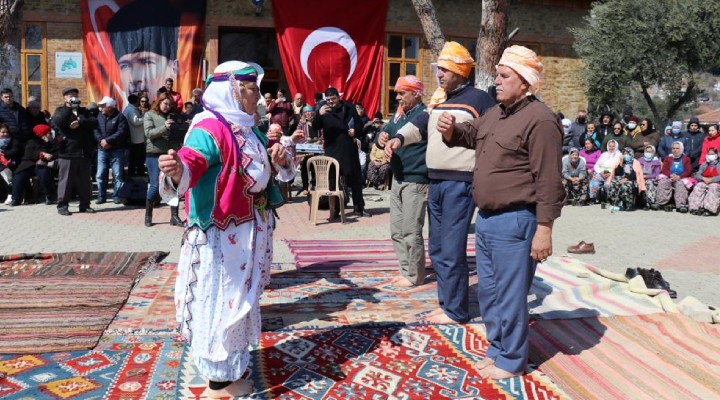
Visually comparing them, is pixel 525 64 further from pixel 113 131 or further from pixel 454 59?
pixel 113 131

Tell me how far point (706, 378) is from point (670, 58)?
16578mm

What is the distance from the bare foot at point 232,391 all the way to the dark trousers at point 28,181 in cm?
919

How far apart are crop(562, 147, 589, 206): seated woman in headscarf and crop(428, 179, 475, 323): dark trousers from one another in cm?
865

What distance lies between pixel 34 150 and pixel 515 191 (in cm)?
1026

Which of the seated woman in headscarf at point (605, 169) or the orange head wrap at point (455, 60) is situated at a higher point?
the orange head wrap at point (455, 60)

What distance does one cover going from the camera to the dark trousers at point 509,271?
4.04 meters

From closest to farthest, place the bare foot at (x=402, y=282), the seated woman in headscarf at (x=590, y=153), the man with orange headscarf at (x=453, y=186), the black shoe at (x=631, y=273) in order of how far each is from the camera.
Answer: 1. the man with orange headscarf at (x=453, y=186)
2. the bare foot at (x=402, y=282)
3. the black shoe at (x=631, y=273)
4. the seated woman in headscarf at (x=590, y=153)

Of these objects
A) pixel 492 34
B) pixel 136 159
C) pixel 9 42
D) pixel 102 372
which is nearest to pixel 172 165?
pixel 102 372

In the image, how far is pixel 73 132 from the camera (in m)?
10.9

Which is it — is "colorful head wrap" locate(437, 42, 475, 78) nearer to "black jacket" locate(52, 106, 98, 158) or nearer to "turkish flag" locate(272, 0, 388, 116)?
"black jacket" locate(52, 106, 98, 158)

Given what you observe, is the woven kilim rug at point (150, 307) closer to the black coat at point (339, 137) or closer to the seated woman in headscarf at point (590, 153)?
the black coat at point (339, 137)

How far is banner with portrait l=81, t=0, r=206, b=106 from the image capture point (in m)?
16.6

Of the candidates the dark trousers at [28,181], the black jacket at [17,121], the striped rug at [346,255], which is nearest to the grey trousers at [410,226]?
the striped rug at [346,255]

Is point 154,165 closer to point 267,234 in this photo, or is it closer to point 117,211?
point 117,211
